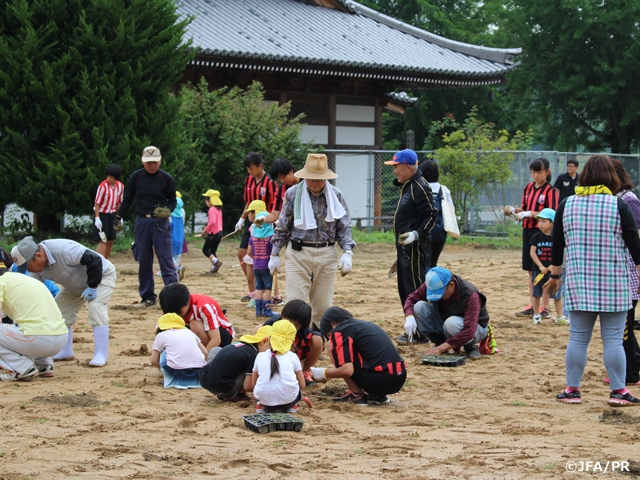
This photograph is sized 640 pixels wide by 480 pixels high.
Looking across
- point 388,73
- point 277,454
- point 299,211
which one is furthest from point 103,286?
point 388,73

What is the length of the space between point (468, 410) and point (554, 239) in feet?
4.68

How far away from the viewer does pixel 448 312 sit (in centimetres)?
856

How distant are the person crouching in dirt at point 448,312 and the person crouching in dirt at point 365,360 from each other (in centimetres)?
137

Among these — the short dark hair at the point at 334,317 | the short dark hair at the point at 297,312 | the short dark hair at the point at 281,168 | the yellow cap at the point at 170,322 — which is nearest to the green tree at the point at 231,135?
the short dark hair at the point at 281,168

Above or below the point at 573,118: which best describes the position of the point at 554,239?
below

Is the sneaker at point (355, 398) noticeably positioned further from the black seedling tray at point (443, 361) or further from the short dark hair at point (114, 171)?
the short dark hair at point (114, 171)

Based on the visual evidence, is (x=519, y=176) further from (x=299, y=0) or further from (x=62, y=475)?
(x=62, y=475)

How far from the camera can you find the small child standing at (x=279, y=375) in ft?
20.7

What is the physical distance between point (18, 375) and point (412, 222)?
13.3 feet

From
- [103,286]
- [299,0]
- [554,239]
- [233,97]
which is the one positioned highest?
[299,0]

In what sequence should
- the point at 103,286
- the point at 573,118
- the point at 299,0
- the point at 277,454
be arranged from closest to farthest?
the point at 277,454 → the point at 103,286 → the point at 299,0 → the point at 573,118

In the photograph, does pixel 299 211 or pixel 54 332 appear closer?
pixel 54 332

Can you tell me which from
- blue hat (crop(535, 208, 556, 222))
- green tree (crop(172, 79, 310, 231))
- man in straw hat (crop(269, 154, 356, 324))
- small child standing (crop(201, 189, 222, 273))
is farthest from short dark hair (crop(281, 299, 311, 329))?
green tree (crop(172, 79, 310, 231))

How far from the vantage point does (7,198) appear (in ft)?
57.3
